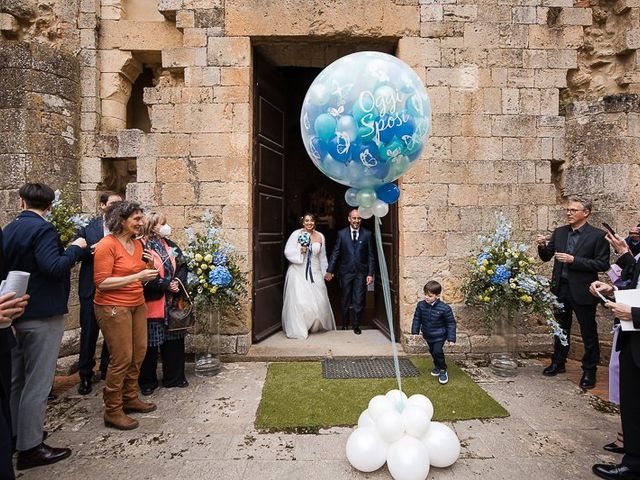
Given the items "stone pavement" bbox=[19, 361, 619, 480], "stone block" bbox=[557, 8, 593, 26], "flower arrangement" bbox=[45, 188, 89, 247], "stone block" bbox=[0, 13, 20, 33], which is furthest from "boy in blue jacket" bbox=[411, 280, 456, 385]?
"stone block" bbox=[0, 13, 20, 33]

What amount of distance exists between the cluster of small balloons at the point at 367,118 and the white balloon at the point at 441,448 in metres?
1.81

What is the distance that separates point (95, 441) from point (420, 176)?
175 inches

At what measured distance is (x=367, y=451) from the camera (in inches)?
110

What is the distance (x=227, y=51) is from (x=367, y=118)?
3533 mm

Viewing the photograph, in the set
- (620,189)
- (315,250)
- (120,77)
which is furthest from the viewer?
(315,250)

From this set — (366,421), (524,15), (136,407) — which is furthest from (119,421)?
(524,15)

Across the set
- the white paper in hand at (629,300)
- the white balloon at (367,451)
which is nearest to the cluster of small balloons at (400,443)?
the white balloon at (367,451)

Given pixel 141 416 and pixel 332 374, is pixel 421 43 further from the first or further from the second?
pixel 141 416

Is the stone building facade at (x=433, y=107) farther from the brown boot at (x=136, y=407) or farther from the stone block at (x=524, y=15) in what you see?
the brown boot at (x=136, y=407)

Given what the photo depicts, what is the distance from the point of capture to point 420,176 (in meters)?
5.36

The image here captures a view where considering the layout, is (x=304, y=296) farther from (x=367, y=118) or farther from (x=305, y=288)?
(x=367, y=118)

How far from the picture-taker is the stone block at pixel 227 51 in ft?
Result: 17.3

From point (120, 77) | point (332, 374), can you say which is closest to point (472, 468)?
point (332, 374)

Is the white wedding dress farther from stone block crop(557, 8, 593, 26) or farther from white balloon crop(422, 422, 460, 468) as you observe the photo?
stone block crop(557, 8, 593, 26)
